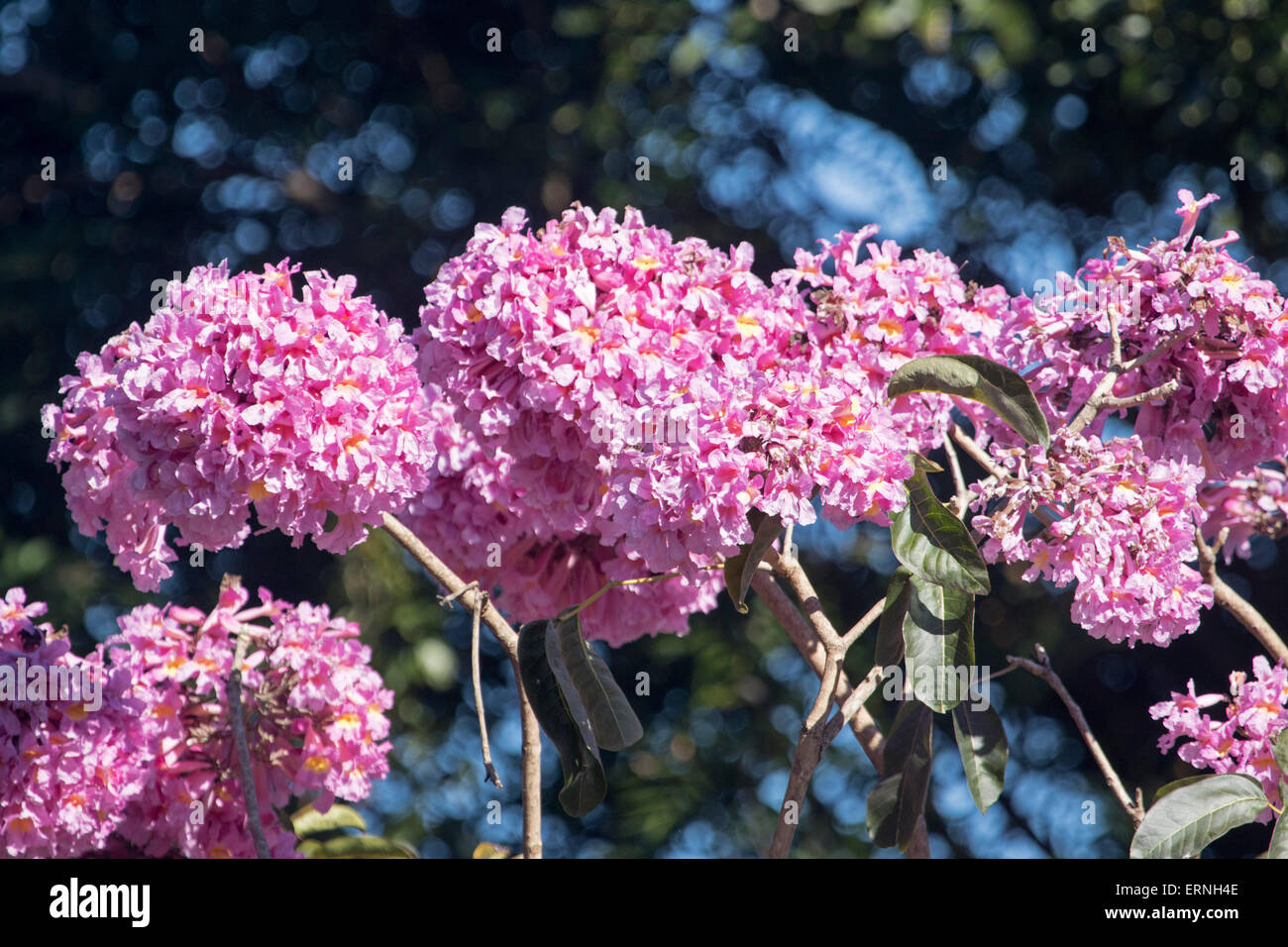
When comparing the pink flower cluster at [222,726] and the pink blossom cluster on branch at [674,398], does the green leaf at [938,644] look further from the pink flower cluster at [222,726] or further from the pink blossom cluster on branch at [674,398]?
the pink flower cluster at [222,726]

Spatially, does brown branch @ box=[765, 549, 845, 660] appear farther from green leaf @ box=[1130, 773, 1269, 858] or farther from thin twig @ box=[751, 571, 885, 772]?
green leaf @ box=[1130, 773, 1269, 858]

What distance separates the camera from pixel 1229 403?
1028 millimetres

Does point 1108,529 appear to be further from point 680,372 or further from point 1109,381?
point 680,372

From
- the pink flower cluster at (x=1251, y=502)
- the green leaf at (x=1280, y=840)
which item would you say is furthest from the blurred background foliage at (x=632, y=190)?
the green leaf at (x=1280, y=840)

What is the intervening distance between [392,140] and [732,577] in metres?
2.50

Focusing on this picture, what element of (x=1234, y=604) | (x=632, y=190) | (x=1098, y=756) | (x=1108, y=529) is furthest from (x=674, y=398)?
(x=632, y=190)

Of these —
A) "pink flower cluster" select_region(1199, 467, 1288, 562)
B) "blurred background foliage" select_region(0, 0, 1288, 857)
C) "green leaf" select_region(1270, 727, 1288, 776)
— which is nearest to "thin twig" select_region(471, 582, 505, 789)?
"green leaf" select_region(1270, 727, 1288, 776)

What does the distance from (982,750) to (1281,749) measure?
0.22 m

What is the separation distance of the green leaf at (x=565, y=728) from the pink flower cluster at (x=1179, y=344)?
1.50 ft

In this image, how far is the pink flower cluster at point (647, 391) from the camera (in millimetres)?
863

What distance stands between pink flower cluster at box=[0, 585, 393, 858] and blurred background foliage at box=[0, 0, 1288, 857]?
1460 millimetres

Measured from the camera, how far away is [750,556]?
2.96ft

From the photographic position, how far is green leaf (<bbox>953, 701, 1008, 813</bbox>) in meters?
1.01
